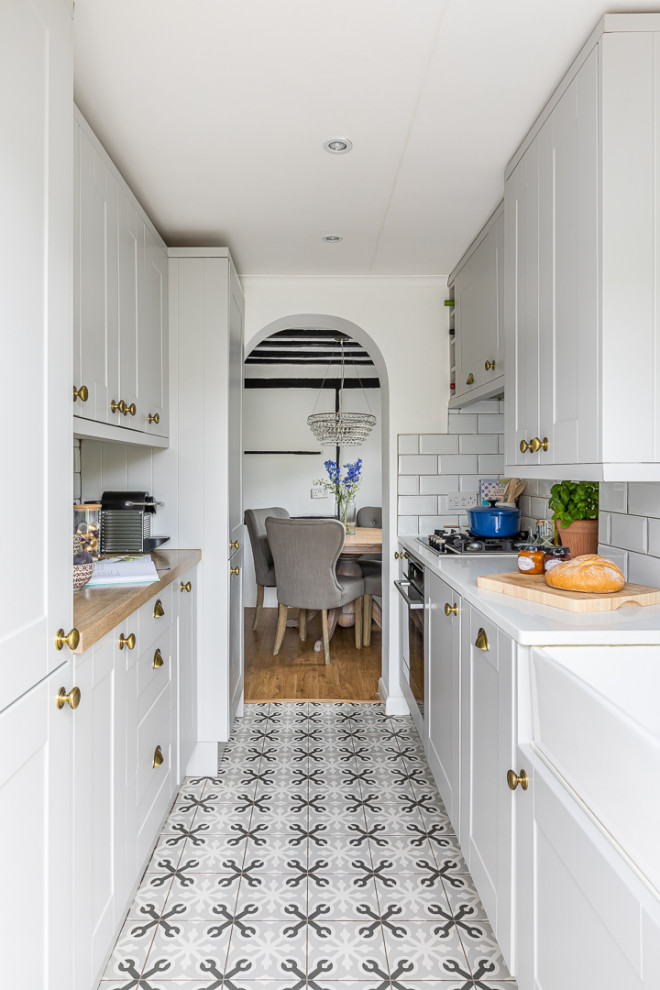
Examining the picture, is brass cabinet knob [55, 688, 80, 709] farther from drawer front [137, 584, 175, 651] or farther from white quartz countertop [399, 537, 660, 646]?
white quartz countertop [399, 537, 660, 646]

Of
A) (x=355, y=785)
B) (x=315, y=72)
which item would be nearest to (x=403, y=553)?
(x=355, y=785)

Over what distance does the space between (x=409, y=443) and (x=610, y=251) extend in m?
1.92

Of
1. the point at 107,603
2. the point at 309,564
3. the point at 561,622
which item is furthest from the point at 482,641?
the point at 309,564

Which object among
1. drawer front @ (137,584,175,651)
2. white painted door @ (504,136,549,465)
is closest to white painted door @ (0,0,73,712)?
drawer front @ (137,584,175,651)

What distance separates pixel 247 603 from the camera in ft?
19.9

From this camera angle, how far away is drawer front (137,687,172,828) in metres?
1.82

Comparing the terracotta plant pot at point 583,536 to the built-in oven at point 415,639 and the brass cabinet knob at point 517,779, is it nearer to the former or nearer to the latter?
the built-in oven at point 415,639

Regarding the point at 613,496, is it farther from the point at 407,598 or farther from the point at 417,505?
the point at 417,505

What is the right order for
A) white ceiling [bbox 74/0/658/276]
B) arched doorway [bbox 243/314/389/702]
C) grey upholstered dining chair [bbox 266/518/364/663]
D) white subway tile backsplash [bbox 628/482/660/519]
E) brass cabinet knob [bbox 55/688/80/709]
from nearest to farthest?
brass cabinet knob [bbox 55/688/80/709] < white ceiling [bbox 74/0/658/276] < white subway tile backsplash [bbox 628/482/660/519] < grey upholstered dining chair [bbox 266/518/364/663] < arched doorway [bbox 243/314/389/702]

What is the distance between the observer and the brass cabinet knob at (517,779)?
1.34 meters

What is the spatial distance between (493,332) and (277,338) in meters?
2.68

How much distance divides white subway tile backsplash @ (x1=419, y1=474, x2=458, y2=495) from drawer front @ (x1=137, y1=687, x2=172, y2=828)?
1.74 metres

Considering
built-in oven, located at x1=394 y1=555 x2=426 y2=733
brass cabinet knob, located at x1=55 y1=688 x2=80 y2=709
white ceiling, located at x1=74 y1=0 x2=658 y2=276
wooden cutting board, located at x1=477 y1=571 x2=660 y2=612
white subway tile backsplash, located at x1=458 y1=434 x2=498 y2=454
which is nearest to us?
brass cabinet knob, located at x1=55 y1=688 x2=80 y2=709

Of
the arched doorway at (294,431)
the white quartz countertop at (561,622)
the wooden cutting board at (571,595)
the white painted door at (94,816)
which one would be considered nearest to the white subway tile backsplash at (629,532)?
the wooden cutting board at (571,595)
